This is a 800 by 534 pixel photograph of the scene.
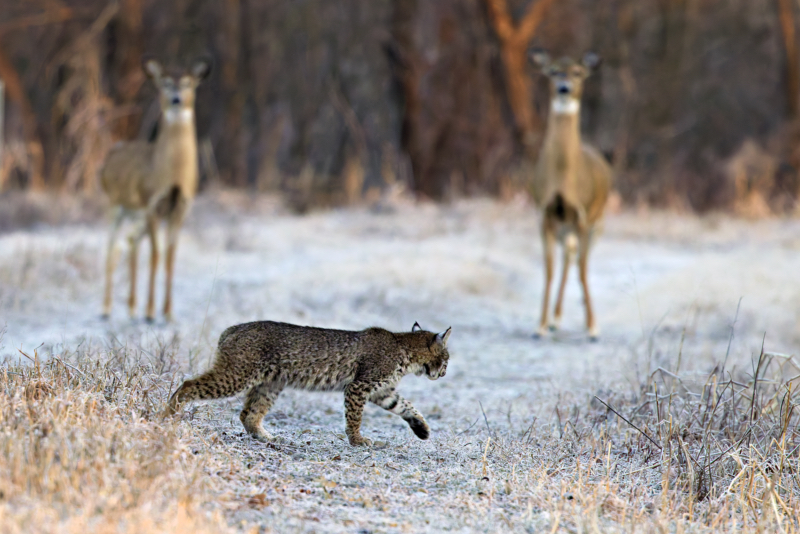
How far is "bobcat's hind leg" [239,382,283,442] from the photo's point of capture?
5.24 m

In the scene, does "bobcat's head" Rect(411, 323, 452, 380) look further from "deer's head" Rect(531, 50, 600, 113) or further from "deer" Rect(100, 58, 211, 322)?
"deer's head" Rect(531, 50, 600, 113)

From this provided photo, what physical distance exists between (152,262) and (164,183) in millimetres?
846

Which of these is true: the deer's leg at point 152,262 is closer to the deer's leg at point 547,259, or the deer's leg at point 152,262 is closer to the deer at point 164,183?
the deer at point 164,183

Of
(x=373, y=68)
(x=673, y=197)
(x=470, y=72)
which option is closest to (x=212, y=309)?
(x=673, y=197)

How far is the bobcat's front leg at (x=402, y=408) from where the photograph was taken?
529 centimetres

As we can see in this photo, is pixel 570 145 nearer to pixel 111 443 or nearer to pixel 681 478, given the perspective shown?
pixel 681 478

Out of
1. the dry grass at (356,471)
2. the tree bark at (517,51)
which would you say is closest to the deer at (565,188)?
the dry grass at (356,471)

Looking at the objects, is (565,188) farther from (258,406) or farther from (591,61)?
(258,406)

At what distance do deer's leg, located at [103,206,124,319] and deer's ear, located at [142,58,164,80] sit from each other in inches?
55.4

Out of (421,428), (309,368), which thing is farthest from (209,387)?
(421,428)

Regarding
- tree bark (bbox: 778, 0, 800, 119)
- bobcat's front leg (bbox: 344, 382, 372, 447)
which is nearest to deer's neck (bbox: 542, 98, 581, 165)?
bobcat's front leg (bbox: 344, 382, 372, 447)

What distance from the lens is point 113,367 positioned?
5.25 m

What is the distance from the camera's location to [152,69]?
386 inches

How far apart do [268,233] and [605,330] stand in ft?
20.3
